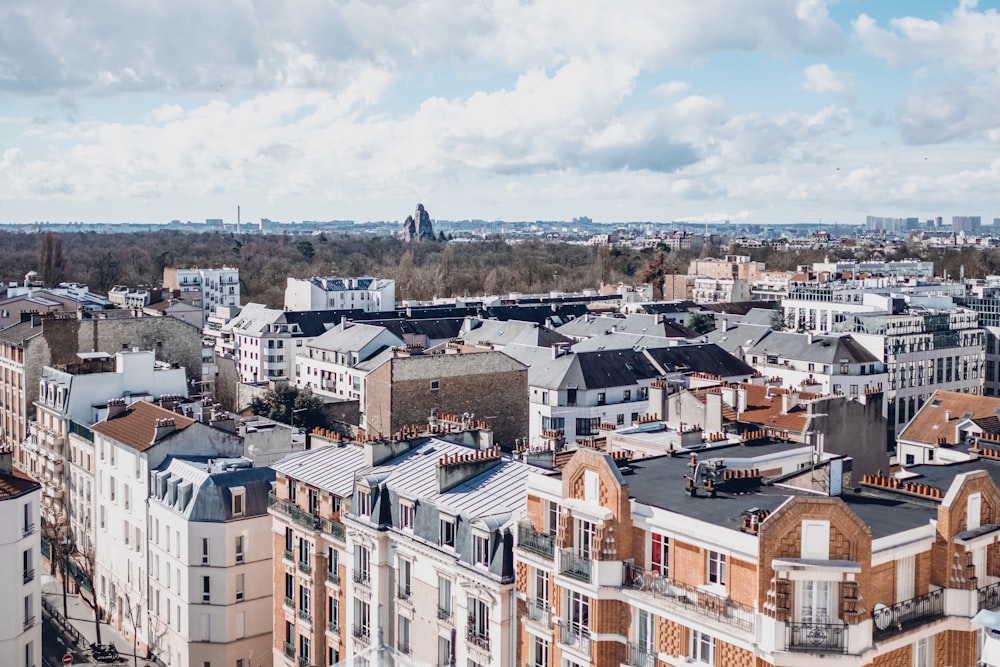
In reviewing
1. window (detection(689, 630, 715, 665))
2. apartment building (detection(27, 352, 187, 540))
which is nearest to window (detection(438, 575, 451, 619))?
window (detection(689, 630, 715, 665))

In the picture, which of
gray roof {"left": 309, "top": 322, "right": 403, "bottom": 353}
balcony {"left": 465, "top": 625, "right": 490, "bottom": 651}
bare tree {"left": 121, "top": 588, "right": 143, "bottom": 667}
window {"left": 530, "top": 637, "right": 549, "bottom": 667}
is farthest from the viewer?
gray roof {"left": 309, "top": 322, "right": 403, "bottom": 353}

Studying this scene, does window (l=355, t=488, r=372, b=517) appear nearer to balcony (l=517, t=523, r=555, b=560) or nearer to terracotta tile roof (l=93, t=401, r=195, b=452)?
balcony (l=517, t=523, r=555, b=560)

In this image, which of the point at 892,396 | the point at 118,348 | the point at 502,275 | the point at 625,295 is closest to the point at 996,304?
the point at 892,396

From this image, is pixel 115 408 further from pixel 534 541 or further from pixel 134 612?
pixel 534 541

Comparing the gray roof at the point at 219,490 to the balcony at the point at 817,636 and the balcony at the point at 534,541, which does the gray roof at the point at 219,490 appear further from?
the balcony at the point at 817,636

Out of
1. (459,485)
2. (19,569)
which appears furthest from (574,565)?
(19,569)

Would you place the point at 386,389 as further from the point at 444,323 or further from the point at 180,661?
the point at 444,323
